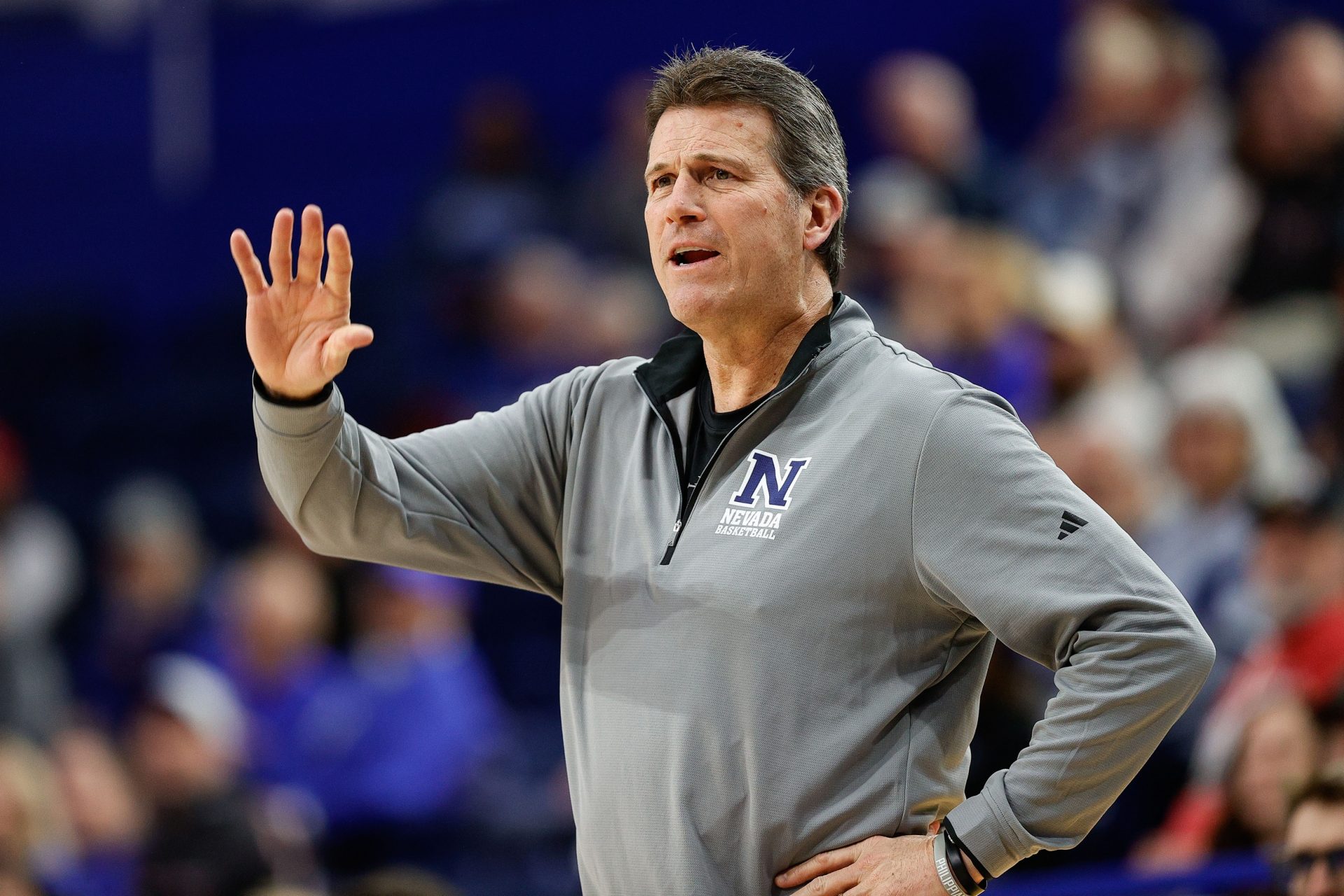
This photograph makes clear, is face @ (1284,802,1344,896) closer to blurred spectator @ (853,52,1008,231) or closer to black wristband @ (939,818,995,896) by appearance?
black wristband @ (939,818,995,896)

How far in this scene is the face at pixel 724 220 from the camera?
2303mm

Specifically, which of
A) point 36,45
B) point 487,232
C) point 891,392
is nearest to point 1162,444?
point 891,392

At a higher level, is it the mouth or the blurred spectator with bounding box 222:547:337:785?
the mouth

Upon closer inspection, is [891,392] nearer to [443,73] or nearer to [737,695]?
[737,695]

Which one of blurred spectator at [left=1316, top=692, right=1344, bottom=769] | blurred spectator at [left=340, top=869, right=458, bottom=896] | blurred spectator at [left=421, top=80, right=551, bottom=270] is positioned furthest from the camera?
blurred spectator at [left=421, top=80, right=551, bottom=270]

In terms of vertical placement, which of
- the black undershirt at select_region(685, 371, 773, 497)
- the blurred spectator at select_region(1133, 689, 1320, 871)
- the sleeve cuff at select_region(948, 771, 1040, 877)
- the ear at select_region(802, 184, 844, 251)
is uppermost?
the ear at select_region(802, 184, 844, 251)

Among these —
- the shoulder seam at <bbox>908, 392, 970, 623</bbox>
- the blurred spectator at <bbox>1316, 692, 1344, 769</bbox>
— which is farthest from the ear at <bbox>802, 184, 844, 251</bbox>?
the blurred spectator at <bbox>1316, 692, 1344, 769</bbox>

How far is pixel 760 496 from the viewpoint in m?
2.26

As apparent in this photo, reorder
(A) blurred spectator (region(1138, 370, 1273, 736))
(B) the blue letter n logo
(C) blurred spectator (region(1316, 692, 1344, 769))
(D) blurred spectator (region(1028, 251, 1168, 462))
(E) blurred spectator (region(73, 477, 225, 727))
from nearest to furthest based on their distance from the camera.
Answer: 1. (B) the blue letter n logo
2. (C) blurred spectator (region(1316, 692, 1344, 769))
3. (A) blurred spectator (region(1138, 370, 1273, 736))
4. (D) blurred spectator (region(1028, 251, 1168, 462))
5. (E) blurred spectator (region(73, 477, 225, 727))

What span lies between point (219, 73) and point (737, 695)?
9.13m

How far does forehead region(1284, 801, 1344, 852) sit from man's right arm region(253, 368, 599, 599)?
4.57ft

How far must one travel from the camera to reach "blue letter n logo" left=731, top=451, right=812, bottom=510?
2240mm

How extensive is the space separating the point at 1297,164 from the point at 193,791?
12.9ft

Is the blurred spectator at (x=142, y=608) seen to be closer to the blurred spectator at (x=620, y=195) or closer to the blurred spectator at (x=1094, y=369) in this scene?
the blurred spectator at (x=620, y=195)
